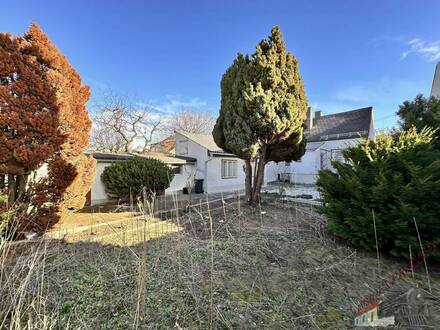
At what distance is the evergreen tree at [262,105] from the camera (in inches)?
294

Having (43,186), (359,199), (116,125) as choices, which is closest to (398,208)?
(359,199)

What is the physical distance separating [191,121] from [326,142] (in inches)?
717

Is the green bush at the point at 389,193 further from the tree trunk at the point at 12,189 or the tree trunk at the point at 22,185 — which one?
the tree trunk at the point at 12,189

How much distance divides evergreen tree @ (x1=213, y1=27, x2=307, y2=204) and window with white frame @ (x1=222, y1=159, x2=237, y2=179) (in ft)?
23.6

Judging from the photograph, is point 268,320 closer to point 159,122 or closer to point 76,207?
point 76,207

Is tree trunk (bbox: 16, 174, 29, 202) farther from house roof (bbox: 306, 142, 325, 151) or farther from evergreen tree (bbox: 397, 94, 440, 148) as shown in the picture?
house roof (bbox: 306, 142, 325, 151)

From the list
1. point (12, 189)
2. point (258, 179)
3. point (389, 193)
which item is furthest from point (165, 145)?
point (389, 193)

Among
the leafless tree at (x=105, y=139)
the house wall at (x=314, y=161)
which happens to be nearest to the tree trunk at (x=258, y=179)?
the house wall at (x=314, y=161)

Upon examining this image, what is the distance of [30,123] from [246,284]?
5457 millimetres

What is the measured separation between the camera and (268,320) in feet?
7.48

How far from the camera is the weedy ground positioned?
7.26 ft

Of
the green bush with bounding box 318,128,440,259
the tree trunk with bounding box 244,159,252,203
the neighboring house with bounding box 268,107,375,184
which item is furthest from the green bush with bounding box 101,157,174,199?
the neighboring house with bounding box 268,107,375,184

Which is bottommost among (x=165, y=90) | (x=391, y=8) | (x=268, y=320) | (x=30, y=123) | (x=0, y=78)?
(x=268, y=320)

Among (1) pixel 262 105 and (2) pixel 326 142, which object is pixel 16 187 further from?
(2) pixel 326 142
